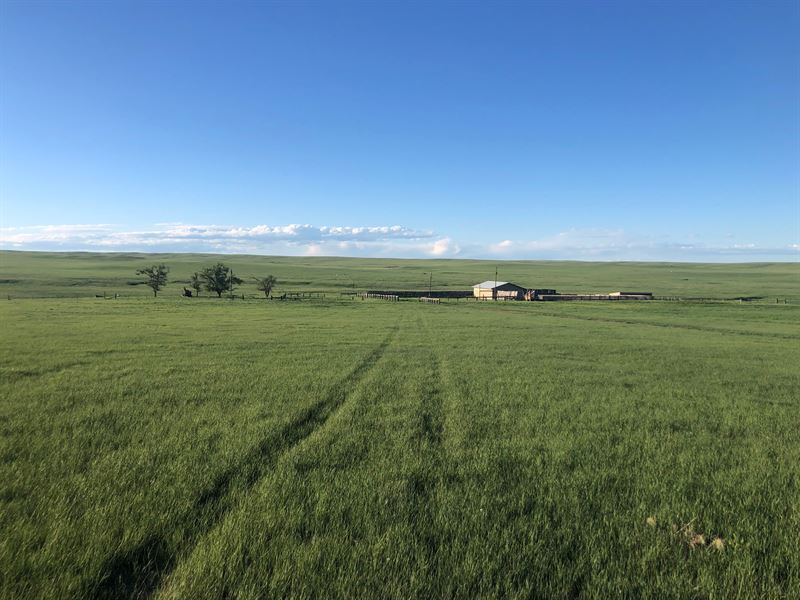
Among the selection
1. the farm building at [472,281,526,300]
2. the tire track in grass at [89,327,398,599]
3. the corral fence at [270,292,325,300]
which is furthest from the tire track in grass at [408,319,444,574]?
the farm building at [472,281,526,300]

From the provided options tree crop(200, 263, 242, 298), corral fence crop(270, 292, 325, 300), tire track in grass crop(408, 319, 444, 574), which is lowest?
corral fence crop(270, 292, 325, 300)

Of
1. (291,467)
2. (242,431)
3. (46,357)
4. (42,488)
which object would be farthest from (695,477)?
(46,357)

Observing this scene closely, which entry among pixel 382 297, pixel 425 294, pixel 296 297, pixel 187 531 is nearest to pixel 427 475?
pixel 187 531

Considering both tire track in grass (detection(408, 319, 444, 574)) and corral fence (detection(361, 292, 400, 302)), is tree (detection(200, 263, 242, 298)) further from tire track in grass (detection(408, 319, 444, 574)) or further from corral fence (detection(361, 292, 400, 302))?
tire track in grass (detection(408, 319, 444, 574))

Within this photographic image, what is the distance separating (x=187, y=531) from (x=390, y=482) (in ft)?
9.32

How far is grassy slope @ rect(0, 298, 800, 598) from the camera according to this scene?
194 inches

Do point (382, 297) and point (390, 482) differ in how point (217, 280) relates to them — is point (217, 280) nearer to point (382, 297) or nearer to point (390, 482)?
point (382, 297)

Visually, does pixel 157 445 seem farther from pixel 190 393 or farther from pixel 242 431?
pixel 190 393

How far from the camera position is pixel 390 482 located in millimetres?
7160

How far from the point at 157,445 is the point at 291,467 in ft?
9.14

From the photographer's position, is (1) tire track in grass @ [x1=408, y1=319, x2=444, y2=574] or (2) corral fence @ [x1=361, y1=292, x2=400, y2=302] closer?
(1) tire track in grass @ [x1=408, y1=319, x2=444, y2=574]

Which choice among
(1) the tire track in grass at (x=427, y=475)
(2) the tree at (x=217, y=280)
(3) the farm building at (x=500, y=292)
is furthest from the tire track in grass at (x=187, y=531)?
(3) the farm building at (x=500, y=292)

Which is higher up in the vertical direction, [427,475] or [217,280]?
[217,280]

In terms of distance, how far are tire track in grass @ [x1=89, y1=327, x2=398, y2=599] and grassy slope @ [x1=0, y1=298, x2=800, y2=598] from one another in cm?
3
